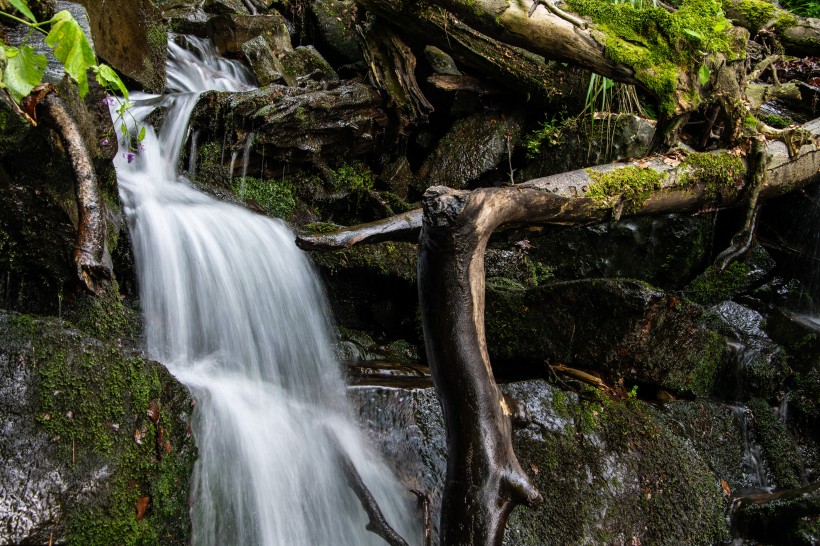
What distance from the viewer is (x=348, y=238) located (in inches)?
126

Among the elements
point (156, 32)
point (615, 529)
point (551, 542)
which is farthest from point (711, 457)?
point (156, 32)

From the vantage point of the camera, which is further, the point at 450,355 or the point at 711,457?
the point at 711,457

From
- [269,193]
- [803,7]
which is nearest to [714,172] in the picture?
[269,193]

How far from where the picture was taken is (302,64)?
327 inches

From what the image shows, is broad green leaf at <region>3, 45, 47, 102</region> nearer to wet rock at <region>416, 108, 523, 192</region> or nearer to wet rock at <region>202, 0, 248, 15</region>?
wet rock at <region>416, 108, 523, 192</region>

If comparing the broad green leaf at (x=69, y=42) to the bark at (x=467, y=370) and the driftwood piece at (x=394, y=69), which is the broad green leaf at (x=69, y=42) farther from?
the driftwood piece at (x=394, y=69)

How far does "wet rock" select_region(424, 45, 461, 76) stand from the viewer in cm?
655

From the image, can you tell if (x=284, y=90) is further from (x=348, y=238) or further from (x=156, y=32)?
(x=348, y=238)

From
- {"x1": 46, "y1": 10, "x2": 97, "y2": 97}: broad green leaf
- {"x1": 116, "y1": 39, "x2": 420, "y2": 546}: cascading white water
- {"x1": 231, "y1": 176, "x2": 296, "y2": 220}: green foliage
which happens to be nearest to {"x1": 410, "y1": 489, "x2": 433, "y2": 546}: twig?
{"x1": 116, "y1": 39, "x2": 420, "y2": 546}: cascading white water

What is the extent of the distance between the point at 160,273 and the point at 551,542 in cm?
322

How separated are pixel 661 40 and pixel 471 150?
2.58 m

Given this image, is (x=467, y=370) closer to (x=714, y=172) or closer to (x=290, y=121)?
(x=714, y=172)

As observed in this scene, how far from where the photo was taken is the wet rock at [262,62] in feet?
26.3

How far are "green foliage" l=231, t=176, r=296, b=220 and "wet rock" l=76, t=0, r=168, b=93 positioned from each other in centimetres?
214
